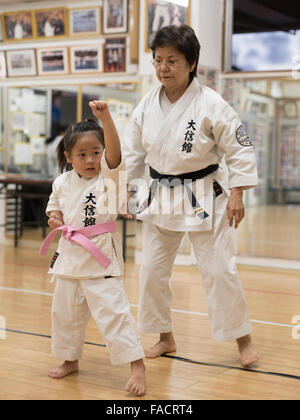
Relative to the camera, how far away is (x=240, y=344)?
2984 mm

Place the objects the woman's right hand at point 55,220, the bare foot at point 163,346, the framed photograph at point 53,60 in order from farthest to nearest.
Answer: the framed photograph at point 53,60 < the bare foot at point 163,346 < the woman's right hand at point 55,220

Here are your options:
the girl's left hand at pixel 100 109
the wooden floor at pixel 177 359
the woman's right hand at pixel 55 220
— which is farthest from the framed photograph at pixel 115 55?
the girl's left hand at pixel 100 109

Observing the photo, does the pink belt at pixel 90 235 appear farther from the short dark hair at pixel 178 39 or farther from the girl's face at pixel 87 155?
the short dark hair at pixel 178 39

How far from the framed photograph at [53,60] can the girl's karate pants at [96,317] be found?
4.88 m

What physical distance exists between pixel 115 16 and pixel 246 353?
463 centimetres

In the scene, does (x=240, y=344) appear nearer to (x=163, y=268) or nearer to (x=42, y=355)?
(x=163, y=268)

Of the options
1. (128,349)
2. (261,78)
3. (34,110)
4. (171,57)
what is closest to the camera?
(128,349)

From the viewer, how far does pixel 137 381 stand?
Result: 2.45 metres

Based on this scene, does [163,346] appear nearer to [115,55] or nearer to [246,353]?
[246,353]

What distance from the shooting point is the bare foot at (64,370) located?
8.74 ft

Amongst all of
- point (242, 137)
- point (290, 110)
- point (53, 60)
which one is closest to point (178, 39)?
point (242, 137)

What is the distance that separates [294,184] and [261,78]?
9822 mm

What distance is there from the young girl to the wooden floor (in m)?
0.15

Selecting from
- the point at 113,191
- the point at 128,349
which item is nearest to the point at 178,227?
the point at 113,191
